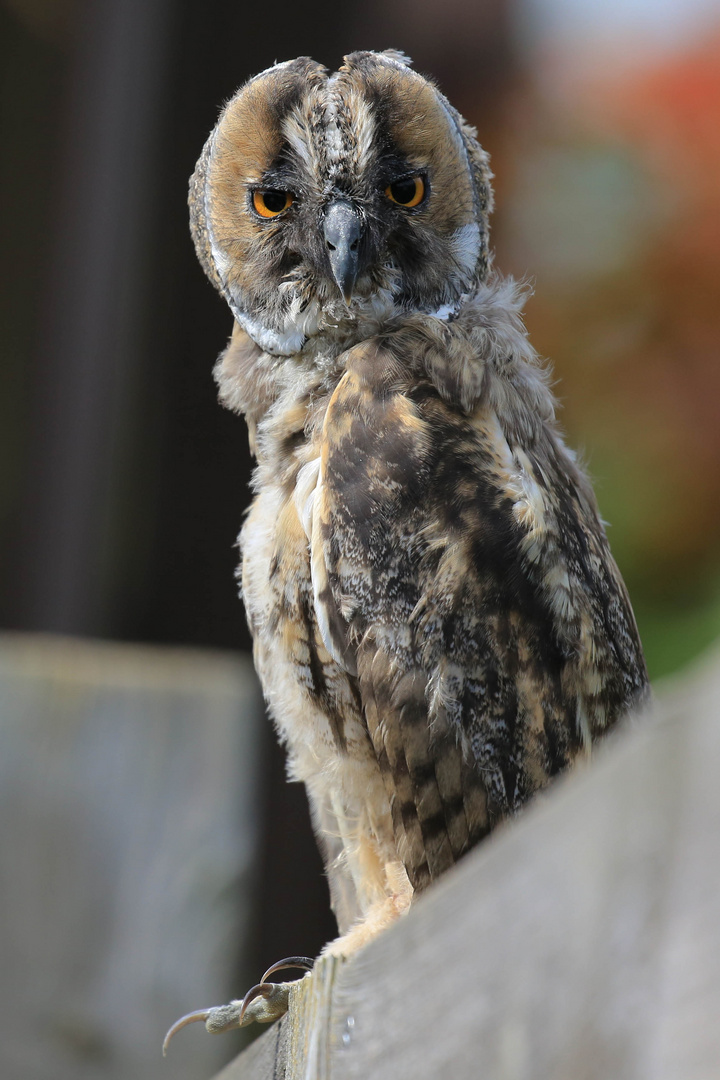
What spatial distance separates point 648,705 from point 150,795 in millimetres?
725

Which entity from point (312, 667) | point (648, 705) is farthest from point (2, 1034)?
point (648, 705)

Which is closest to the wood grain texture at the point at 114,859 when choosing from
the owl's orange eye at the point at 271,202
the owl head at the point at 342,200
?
the owl head at the point at 342,200

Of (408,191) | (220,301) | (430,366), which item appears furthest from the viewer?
(220,301)

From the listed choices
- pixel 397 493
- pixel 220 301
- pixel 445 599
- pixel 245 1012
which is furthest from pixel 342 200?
pixel 220 301

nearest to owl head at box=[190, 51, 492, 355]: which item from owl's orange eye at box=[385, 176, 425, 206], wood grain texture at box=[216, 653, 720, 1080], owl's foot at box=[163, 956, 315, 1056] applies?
owl's orange eye at box=[385, 176, 425, 206]

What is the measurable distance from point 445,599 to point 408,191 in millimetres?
632

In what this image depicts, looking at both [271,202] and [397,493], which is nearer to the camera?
[397,493]

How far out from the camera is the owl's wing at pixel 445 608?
1346 mm

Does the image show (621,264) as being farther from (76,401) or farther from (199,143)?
(76,401)

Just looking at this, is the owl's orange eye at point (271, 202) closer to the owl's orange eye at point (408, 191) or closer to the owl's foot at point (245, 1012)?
the owl's orange eye at point (408, 191)

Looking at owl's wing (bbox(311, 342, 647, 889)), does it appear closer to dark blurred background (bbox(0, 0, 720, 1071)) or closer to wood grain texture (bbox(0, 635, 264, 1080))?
wood grain texture (bbox(0, 635, 264, 1080))

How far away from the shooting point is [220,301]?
10.0ft

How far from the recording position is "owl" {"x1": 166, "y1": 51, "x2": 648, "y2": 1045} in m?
1.35

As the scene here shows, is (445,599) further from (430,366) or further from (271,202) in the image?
(271,202)
